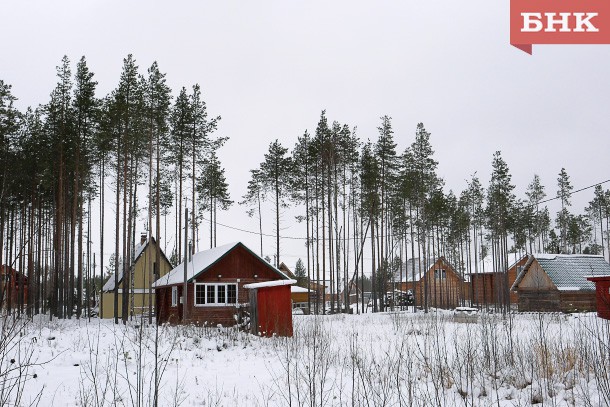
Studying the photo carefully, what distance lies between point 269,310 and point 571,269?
2960 centimetres

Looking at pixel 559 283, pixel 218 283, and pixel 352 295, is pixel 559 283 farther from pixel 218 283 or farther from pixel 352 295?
pixel 352 295

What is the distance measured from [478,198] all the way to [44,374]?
54391 mm

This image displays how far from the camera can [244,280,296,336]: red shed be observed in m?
21.3

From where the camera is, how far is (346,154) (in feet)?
136

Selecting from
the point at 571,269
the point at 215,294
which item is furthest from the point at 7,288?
the point at 571,269

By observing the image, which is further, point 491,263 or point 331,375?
point 491,263

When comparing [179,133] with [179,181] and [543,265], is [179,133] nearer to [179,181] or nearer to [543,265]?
[179,181]

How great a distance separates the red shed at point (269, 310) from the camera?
21.3 metres

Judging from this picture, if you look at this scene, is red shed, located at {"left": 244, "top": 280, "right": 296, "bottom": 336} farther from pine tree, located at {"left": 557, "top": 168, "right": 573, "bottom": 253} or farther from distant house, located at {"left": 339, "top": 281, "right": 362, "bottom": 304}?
pine tree, located at {"left": 557, "top": 168, "right": 573, "bottom": 253}

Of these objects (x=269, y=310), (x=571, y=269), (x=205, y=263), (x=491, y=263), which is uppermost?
(x=205, y=263)

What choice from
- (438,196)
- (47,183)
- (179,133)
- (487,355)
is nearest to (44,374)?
(487,355)

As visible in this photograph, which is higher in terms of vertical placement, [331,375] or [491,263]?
[491,263]

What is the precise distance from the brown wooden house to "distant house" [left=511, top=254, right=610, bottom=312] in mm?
22107

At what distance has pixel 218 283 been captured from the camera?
30031mm
